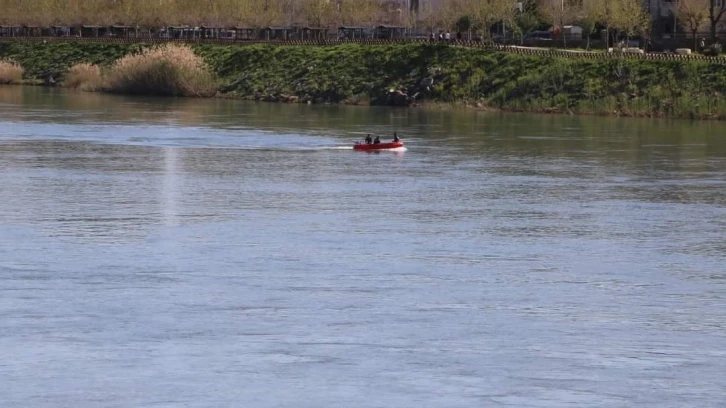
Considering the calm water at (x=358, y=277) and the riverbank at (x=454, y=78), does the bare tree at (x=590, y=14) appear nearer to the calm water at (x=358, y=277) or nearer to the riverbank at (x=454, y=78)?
the riverbank at (x=454, y=78)

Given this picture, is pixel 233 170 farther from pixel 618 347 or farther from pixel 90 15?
pixel 90 15

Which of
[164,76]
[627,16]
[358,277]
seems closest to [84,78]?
[164,76]

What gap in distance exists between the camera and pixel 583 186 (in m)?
52.9

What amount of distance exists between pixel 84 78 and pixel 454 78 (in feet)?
101

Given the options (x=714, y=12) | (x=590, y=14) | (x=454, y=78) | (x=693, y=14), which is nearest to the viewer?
(x=454, y=78)

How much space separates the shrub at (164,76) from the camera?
360 ft

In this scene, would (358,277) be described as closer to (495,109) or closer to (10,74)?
(495,109)

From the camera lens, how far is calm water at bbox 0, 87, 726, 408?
81.5 ft

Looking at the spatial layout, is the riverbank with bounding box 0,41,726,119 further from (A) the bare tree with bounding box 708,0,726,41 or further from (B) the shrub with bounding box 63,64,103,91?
(A) the bare tree with bounding box 708,0,726,41

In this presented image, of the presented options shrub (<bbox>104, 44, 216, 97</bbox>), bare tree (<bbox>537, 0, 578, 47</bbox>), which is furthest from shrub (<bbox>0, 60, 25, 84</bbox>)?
bare tree (<bbox>537, 0, 578, 47</bbox>)

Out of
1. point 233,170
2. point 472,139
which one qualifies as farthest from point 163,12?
point 233,170

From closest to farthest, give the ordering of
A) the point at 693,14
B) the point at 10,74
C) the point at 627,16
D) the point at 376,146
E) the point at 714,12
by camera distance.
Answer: the point at 376,146 → the point at 627,16 → the point at 693,14 → the point at 714,12 → the point at 10,74

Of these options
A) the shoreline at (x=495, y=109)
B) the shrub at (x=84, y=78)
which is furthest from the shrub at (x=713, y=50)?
the shrub at (x=84, y=78)

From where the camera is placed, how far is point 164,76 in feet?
360
